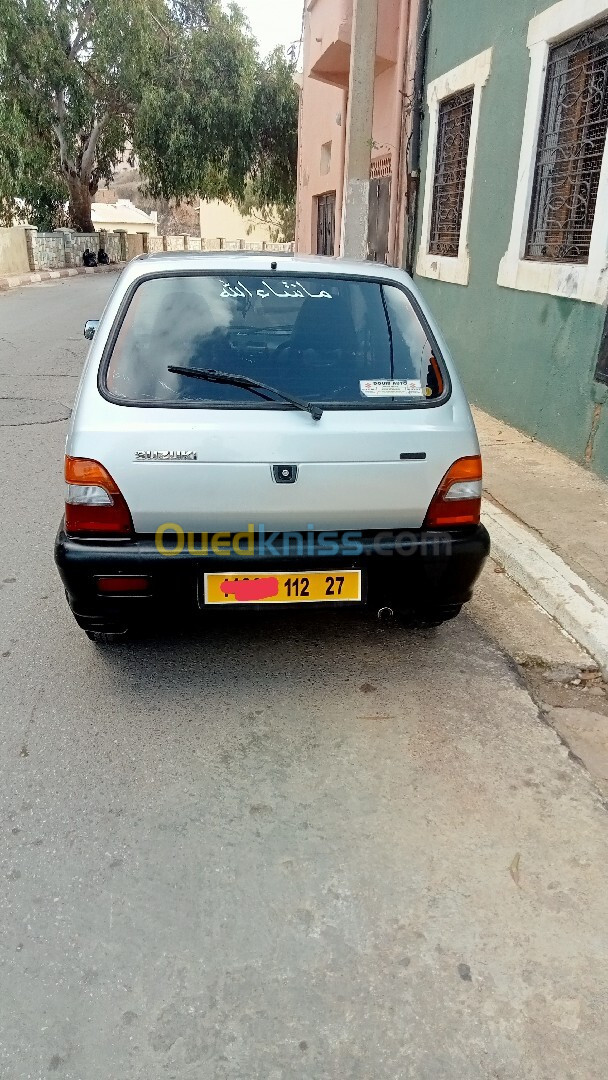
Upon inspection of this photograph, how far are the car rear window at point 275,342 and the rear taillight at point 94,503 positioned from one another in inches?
11.6

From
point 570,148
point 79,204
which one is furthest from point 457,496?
point 79,204

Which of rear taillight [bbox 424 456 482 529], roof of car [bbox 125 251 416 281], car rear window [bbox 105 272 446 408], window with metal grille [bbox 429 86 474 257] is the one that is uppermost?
window with metal grille [bbox 429 86 474 257]

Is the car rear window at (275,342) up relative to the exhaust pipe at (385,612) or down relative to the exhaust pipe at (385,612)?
up

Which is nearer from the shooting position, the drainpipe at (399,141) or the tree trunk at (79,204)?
the drainpipe at (399,141)

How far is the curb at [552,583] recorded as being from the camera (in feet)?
12.8

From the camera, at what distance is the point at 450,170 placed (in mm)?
9602

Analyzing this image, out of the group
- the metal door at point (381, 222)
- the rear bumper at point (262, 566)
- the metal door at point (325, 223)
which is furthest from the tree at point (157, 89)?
the rear bumper at point (262, 566)

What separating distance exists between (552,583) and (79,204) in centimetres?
3668

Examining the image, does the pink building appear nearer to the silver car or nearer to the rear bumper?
the silver car

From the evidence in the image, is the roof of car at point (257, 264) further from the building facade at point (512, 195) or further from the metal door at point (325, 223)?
the metal door at point (325, 223)

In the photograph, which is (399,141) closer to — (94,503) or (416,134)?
(416,134)

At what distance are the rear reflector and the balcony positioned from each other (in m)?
11.2

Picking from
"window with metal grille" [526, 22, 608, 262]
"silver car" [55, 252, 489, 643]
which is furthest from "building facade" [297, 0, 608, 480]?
"silver car" [55, 252, 489, 643]

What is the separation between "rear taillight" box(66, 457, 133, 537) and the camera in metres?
3.07
